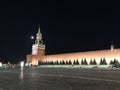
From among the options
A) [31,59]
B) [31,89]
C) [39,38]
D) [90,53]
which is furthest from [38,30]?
[31,89]

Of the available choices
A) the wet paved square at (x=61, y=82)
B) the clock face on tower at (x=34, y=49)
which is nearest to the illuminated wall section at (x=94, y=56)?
the clock face on tower at (x=34, y=49)

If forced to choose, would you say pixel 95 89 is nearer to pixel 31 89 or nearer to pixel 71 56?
pixel 31 89

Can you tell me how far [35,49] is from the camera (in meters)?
90.4

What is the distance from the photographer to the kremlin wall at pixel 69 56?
56562mm

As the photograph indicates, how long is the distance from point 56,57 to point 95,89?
222 feet

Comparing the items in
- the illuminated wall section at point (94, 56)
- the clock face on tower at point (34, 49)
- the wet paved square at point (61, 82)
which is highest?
the clock face on tower at point (34, 49)

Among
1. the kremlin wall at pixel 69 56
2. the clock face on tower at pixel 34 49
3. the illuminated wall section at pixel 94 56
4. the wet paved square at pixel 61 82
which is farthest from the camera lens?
the clock face on tower at pixel 34 49

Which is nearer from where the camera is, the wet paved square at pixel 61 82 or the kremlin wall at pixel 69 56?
the wet paved square at pixel 61 82

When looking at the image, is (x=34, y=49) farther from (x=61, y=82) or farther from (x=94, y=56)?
(x=61, y=82)

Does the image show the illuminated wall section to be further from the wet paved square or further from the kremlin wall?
the wet paved square

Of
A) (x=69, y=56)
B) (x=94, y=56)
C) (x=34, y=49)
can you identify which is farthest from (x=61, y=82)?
(x=34, y=49)

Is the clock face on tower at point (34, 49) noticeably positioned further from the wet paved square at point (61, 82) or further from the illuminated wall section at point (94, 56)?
the wet paved square at point (61, 82)

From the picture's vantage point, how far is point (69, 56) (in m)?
70.2

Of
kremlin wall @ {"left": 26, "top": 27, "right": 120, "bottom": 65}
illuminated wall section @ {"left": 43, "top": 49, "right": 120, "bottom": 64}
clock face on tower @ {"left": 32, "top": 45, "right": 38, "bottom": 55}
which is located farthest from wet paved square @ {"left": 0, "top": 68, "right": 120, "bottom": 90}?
clock face on tower @ {"left": 32, "top": 45, "right": 38, "bottom": 55}
